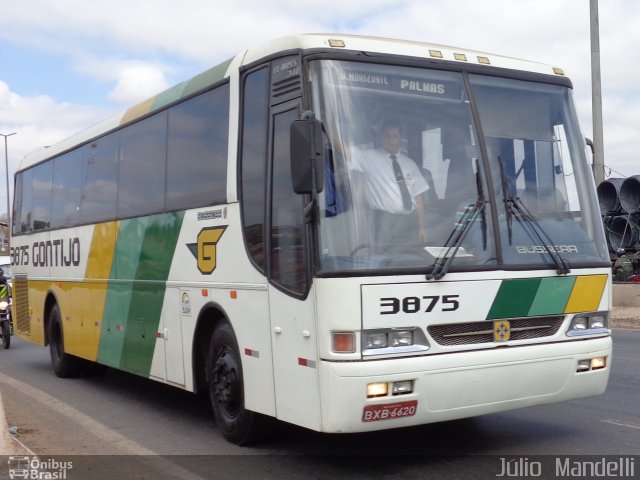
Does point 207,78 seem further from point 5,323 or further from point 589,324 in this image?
point 5,323

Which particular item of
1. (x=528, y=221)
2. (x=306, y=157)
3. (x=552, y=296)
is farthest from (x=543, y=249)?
(x=306, y=157)

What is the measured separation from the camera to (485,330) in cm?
643

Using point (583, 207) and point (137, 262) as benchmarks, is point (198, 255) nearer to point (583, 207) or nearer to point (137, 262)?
point (137, 262)

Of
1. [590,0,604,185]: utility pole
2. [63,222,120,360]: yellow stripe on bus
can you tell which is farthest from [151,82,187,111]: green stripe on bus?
[590,0,604,185]: utility pole

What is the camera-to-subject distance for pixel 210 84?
8250mm

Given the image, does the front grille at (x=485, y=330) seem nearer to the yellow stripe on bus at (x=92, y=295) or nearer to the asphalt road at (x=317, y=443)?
the asphalt road at (x=317, y=443)

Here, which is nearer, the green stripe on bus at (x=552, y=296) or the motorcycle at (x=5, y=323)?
the green stripe on bus at (x=552, y=296)

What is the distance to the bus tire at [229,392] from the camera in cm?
745

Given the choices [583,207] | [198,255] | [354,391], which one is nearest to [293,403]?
[354,391]

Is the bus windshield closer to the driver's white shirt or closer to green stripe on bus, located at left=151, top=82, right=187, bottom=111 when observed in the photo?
the driver's white shirt

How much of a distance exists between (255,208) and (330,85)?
1.30 metres

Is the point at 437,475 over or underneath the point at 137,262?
underneath

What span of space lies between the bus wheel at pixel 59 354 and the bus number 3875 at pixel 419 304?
8.23 m

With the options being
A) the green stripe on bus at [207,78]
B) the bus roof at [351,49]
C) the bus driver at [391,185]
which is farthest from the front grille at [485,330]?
the green stripe on bus at [207,78]
